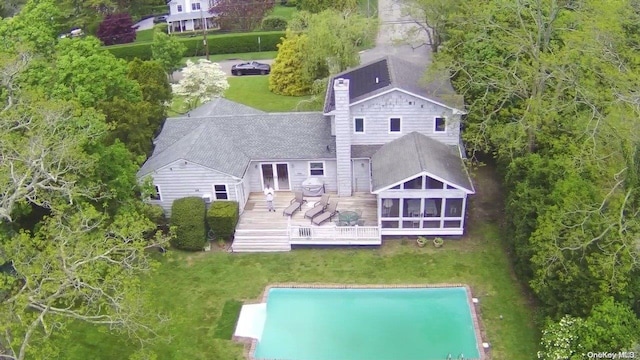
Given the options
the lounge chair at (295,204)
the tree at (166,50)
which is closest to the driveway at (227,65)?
the tree at (166,50)

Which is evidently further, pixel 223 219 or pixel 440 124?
pixel 440 124

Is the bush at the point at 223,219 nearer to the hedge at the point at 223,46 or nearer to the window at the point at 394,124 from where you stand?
the window at the point at 394,124

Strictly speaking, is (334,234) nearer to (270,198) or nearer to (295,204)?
(295,204)

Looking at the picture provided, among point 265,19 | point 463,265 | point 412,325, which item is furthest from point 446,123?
point 265,19

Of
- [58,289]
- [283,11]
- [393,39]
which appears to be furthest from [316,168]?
[283,11]

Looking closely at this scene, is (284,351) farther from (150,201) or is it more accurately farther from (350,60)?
(350,60)

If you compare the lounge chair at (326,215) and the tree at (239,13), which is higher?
the tree at (239,13)
